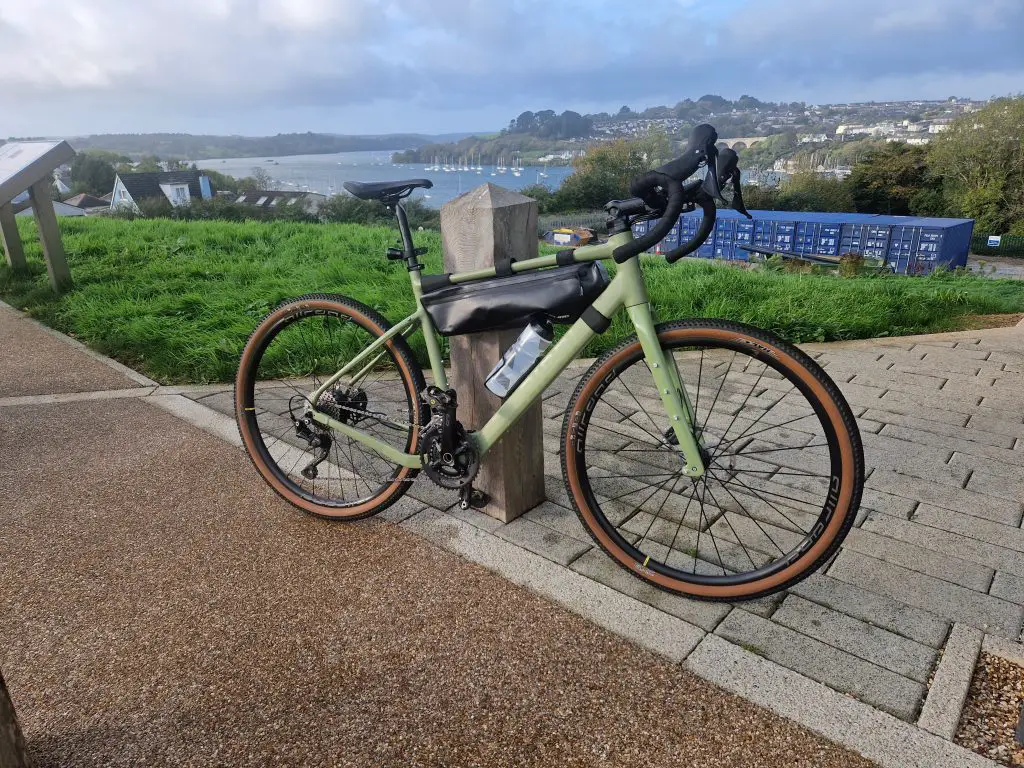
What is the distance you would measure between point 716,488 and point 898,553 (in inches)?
30.2

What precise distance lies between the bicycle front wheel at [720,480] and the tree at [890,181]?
5214 cm

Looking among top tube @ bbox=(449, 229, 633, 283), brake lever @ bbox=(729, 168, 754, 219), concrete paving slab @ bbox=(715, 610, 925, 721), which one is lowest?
concrete paving slab @ bbox=(715, 610, 925, 721)

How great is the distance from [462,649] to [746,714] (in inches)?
33.0

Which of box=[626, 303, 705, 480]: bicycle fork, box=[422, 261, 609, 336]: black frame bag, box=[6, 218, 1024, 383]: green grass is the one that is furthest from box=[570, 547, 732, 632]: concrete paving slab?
box=[6, 218, 1024, 383]: green grass

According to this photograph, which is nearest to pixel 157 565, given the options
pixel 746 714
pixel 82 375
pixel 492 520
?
pixel 492 520

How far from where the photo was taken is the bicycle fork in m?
2.21

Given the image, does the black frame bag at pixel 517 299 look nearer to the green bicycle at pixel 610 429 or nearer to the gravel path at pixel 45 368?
the green bicycle at pixel 610 429

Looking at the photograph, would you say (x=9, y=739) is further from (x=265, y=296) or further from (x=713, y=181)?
(x=265, y=296)

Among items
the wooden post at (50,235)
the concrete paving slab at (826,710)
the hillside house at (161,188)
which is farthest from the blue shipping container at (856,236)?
the concrete paving slab at (826,710)

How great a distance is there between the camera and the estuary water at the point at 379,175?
311cm

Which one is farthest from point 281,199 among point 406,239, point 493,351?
point 493,351

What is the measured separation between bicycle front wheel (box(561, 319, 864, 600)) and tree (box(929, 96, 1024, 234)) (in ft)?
168

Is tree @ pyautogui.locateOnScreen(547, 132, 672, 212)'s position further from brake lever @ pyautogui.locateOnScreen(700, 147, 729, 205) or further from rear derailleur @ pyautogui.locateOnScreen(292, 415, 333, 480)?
brake lever @ pyautogui.locateOnScreen(700, 147, 729, 205)

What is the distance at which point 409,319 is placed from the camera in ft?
8.79
